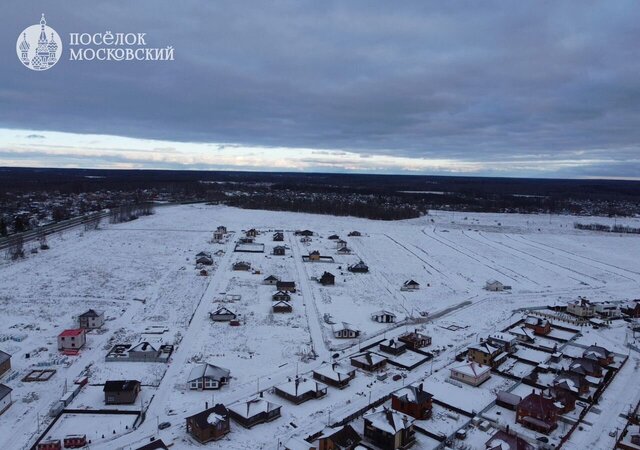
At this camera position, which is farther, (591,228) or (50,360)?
(591,228)

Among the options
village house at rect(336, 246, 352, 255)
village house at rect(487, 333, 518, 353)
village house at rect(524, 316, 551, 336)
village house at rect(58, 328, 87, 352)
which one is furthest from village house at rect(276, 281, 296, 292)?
village house at rect(524, 316, 551, 336)

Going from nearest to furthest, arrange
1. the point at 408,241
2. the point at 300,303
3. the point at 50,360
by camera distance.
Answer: the point at 50,360 → the point at 300,303 → the point at 408,241

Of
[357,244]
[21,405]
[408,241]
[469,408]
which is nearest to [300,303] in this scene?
[469,408]

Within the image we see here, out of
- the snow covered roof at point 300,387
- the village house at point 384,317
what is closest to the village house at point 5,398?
the snow covered roof at point 300,387

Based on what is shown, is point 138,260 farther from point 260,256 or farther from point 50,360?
point 50,360

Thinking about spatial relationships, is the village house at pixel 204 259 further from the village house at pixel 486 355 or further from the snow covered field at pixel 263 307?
the village house at pixel 486 355

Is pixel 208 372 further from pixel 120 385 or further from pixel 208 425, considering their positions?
pixel 208 425
